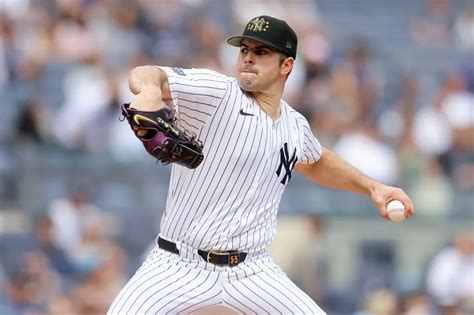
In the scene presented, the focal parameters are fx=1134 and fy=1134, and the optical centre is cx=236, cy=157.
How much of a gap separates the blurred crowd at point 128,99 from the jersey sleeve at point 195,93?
428 centimetres

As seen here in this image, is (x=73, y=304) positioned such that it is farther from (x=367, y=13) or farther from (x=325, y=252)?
(x=367, y=13)

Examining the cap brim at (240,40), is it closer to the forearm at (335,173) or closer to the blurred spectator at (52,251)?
the forearm at (335,173)

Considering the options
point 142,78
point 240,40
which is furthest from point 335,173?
point 142,78

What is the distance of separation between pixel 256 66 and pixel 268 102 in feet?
0.66

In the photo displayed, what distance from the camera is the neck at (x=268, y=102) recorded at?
5.08 meters

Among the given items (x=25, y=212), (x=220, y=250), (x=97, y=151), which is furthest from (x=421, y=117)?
(x=220, y=250)

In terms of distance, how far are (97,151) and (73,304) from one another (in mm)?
1748

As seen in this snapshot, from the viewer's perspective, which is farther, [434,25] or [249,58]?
[434,25]

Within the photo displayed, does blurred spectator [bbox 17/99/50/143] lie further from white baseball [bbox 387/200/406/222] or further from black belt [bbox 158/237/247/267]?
white baseball [bbox 387/200/406/222]

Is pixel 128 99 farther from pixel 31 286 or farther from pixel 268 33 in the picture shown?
pixel 268 33

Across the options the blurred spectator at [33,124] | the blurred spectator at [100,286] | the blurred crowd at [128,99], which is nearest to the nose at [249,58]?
the blurred spectator at [100,286]

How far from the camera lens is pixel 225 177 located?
4.93 m

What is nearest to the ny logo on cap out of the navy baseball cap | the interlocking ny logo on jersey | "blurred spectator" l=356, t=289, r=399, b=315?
the navy baseball cap

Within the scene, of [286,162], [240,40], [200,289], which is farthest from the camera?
[286,162]
